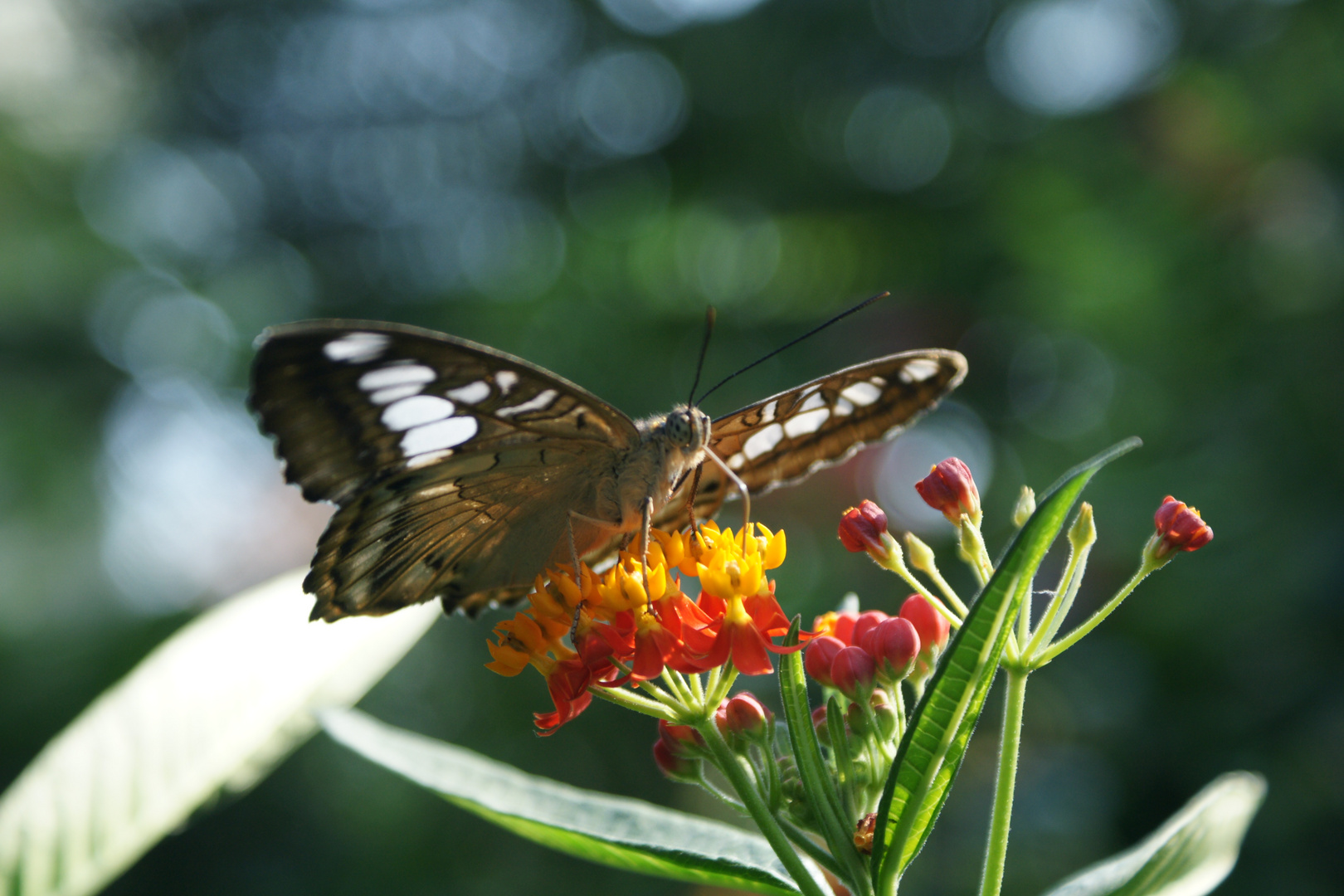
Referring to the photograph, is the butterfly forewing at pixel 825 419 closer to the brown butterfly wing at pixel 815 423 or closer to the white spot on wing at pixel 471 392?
the brown butterfly wing at pixel 815 423

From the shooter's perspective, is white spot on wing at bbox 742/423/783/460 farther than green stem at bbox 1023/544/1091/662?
Yes

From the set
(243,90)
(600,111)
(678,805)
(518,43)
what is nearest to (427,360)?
(678,805)

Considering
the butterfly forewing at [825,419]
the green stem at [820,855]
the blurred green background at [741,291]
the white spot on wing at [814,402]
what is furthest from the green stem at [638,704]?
the blurred green background at [741,291]

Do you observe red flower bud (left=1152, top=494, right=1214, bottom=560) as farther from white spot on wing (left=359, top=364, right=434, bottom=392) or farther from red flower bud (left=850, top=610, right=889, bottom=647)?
white spot on wing (left=359, top=364, right=434, bottom=392)

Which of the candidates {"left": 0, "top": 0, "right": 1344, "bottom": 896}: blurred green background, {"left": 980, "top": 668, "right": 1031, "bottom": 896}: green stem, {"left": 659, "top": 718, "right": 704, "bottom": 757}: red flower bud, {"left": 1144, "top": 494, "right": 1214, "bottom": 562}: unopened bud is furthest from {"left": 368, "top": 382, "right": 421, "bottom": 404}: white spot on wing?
{"left": 0, "top": 0, "right": 1344, "bottom": 896}: blurred green background

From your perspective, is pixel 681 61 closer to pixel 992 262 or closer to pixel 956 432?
pixel 992 262

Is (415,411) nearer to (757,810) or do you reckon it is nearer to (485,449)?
(485,449)
